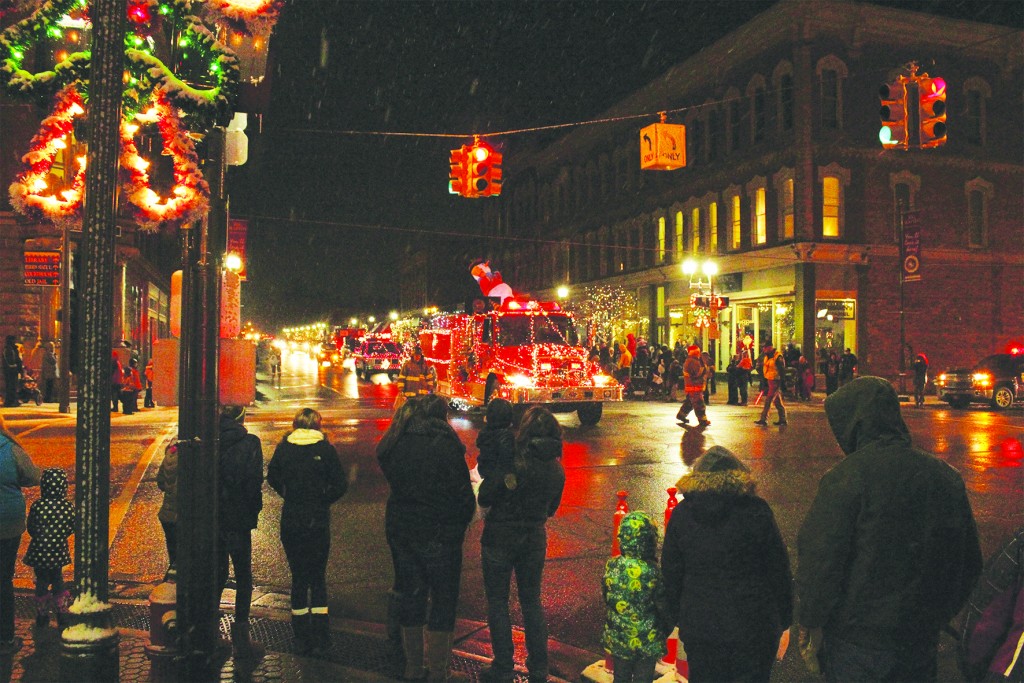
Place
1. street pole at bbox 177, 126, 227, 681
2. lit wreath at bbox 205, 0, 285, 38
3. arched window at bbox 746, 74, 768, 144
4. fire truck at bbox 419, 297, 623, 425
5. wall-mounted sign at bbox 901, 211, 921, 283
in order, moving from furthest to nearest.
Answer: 1. arched window at bbox 746, 74, 768, 144
2. wall-mounted sign at bbox 901, 211, 921, 283
3. fire truck at bbox 419, 297, 623, 425
4. lit wreath at bbox 205, 0, 285, 38
5. street pole at bbox 177, 126, 227, 681

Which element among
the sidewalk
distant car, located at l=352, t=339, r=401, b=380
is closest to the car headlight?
the sidewalk

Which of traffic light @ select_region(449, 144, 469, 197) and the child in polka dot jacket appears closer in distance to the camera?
the child in polka dot jacket

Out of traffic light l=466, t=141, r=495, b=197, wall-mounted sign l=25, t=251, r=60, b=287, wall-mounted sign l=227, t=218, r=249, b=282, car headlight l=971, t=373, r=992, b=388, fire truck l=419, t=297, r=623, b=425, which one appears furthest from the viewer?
car headlight l=971, t=373, r=992, b=388

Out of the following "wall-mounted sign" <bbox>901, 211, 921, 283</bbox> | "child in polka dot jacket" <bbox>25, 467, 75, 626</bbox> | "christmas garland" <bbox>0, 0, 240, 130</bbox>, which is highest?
"wall-mounted sign" <bbox>901, 211, 921, 283</bbox>

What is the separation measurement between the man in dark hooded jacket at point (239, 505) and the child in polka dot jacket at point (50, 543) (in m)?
1.27

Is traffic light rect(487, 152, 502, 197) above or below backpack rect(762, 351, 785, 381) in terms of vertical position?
above

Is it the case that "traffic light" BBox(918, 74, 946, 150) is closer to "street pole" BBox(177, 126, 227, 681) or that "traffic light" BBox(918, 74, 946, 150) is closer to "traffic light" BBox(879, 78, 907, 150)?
"traffic light" BBox(879, 78, 907, 150)

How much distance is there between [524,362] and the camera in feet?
64.0

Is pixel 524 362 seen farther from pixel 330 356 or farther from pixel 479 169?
pixel 330 356

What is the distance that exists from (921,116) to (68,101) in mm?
12941

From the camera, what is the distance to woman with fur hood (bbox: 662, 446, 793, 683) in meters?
3.57

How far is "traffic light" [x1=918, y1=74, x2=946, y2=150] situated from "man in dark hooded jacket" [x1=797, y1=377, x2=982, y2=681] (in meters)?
12.3

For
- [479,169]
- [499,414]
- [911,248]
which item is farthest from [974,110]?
[499,414]

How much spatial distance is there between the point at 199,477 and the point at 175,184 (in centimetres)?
175
